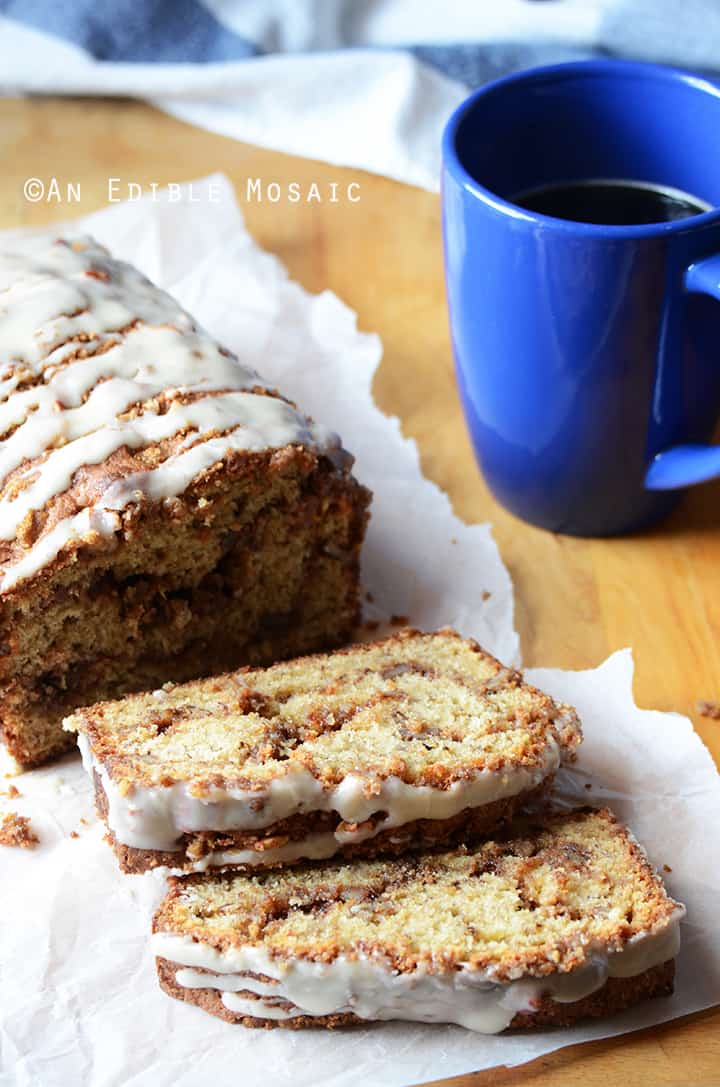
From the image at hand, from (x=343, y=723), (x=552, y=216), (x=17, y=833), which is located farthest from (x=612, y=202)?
(x=17, y=833)

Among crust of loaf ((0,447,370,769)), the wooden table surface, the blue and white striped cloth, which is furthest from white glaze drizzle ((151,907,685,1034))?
the blue and white striped cloth

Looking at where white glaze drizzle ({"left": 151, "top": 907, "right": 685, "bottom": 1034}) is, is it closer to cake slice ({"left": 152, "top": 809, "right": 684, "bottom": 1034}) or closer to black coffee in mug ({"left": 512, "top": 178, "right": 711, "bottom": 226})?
cake slice ({"left": 152, "top": 809, "right": 684, "bottom": 1034})

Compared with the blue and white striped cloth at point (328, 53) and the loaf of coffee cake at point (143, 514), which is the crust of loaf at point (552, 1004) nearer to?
the loaf of coffee cake at point (143, 514)

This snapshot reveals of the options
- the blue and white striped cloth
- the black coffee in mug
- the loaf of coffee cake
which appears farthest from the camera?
the blue and white striped cloth

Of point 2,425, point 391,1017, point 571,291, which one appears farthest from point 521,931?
point 2,425

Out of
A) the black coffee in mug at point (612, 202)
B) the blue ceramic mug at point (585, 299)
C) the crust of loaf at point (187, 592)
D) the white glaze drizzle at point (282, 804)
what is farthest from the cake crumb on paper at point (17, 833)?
the black coffee in mug at point (612, 202)

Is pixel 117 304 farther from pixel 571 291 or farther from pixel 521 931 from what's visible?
pixel 521 931
